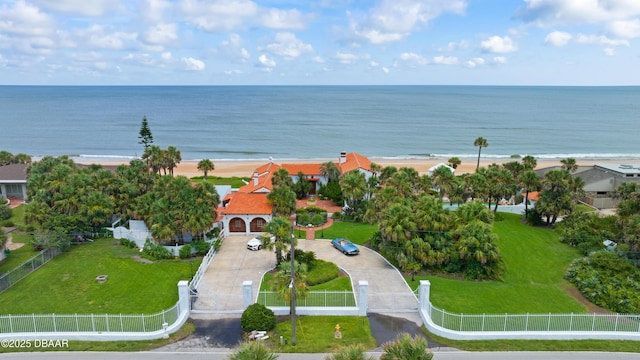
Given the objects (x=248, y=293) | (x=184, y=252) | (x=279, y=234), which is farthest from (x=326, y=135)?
(x=248, y=293)

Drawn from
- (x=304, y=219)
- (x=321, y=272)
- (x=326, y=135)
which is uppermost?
(x=326, y=135)

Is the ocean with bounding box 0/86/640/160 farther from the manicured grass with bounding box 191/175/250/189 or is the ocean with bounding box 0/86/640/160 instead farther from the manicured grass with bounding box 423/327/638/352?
the manicured grass with bounding box 423/327/638/352

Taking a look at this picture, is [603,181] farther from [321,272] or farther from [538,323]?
[321,272]

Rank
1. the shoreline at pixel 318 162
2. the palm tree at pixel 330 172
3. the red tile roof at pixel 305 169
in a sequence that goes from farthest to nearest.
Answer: the shoreline at pixel 318 162, the red tile roof at pixel 305 169, the palm tree at pixel 330 172

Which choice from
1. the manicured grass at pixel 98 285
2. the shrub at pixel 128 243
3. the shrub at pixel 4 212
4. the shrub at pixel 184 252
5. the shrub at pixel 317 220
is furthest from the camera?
the shrub at pixel 317 220

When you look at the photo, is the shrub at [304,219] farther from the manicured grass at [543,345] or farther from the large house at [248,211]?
the manicured grass at [543,345]

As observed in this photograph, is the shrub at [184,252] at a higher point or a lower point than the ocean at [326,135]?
lower

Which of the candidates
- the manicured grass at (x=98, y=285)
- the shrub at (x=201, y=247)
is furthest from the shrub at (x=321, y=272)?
the shrub at (x=201, y=247)

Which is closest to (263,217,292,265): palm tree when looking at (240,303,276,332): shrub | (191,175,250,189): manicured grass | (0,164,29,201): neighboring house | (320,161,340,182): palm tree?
(240,303,276,332): shrub
